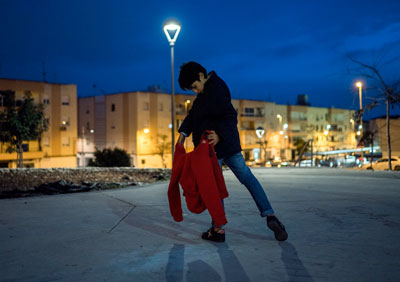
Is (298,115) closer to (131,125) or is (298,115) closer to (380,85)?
(131,125)

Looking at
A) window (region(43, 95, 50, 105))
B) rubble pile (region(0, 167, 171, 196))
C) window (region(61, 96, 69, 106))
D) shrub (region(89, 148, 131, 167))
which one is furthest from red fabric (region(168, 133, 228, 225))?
window (region(61, 96, 69, 106))

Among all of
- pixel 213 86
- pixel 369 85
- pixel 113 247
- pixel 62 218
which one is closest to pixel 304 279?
pixel 113 247

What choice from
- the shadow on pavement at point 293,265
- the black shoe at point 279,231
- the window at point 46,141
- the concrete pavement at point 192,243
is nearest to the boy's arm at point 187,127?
the concrete pavement at point 192,243

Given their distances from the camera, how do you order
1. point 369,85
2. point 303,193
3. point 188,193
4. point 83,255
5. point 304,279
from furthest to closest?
point 369,85, point 303,193, point 188,193, point 83,255, point 304,279

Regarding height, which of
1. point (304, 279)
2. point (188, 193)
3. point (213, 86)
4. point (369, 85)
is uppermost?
point (369, 85)

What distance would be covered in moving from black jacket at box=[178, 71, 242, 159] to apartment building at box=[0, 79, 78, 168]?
41.7 m

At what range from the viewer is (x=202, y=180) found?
3115 millimetres

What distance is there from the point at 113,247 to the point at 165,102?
164 feet

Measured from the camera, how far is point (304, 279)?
2238mm

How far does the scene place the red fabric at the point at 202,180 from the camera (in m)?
3.08

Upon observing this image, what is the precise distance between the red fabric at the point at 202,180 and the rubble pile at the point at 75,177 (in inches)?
175

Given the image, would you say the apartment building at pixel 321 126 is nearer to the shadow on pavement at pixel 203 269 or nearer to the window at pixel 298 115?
the window at pixel 298 115

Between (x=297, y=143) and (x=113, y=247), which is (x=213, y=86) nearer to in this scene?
(x=113, y=247)

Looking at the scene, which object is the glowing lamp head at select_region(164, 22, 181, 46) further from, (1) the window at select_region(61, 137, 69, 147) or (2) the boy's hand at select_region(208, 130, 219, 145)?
(1) the window at select_region(61, 137, 69, 147)
